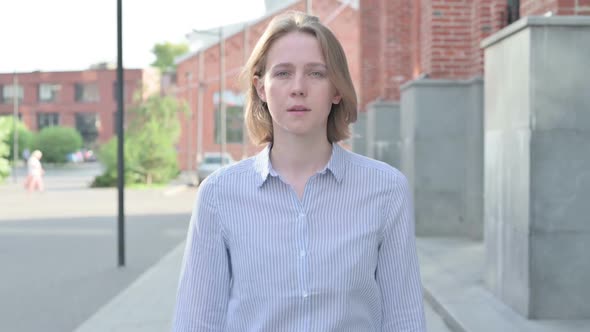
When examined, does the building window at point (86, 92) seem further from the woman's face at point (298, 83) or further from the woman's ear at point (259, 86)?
the woman's face at point (298, 83)

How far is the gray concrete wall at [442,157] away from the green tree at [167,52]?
325 feet

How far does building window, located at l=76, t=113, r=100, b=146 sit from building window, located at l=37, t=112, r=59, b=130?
2.38 m

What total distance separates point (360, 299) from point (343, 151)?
1.34 feet

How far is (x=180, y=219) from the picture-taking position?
18875 millimetres

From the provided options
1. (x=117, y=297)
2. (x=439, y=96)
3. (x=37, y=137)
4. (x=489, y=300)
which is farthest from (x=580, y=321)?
(x=37, y=137)

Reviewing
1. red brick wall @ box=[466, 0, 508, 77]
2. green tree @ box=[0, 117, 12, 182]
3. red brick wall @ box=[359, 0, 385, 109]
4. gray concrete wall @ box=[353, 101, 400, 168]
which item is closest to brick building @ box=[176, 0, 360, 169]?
green tree @ box=[0, 117, 12, 182]

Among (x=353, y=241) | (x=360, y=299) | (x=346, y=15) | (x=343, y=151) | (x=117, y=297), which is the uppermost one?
(x=346, y=15)

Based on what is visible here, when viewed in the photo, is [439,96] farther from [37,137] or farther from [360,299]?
[37,137]

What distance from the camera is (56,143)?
3182 inches

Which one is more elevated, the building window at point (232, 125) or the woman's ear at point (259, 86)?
the building window at point (232, 125)

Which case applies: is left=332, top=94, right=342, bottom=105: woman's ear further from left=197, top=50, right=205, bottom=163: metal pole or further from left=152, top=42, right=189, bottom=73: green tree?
left=152, top=42, right=189, bottom=73: green tree

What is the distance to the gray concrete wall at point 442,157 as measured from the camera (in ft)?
44.9

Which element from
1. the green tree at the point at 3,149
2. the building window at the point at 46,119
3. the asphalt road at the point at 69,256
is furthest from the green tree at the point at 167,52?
the asphalt road at the point at 69,256

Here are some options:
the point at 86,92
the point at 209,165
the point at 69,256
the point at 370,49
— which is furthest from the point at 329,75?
the point at 86,92
